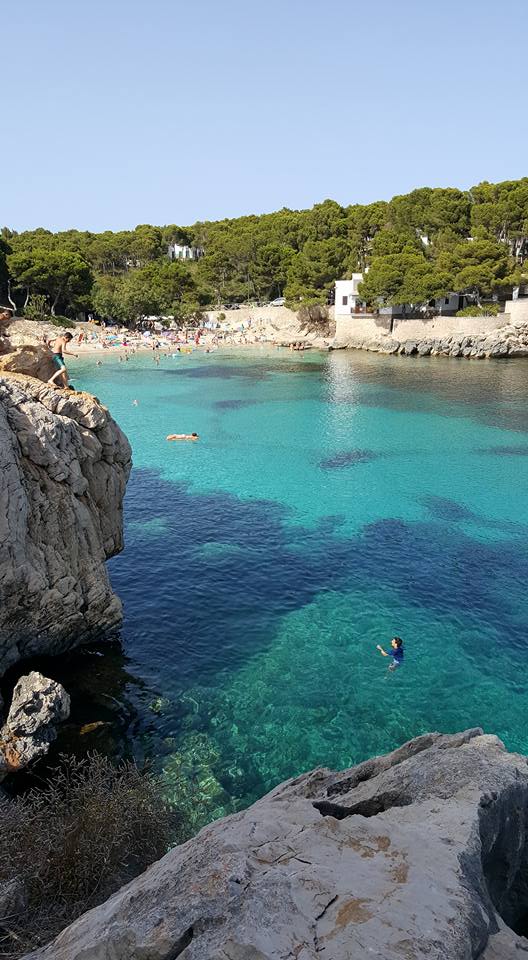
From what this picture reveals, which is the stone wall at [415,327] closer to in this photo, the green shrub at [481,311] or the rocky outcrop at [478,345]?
the rocky outcrop at [478,345]

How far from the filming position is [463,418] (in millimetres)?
50688

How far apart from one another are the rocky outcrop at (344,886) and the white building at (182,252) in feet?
498

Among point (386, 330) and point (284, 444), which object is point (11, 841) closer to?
point (284, 444)

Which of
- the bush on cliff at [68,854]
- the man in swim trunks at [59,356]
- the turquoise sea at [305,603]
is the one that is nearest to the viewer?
the bush on cliff at [68,854]

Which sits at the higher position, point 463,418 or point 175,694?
point 463,418

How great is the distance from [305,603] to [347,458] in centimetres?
1991

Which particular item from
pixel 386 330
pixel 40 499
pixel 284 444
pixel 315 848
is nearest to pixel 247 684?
pixel 40 499

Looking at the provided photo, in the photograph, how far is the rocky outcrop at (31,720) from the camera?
14.1m

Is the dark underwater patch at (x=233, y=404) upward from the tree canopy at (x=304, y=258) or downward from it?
downward

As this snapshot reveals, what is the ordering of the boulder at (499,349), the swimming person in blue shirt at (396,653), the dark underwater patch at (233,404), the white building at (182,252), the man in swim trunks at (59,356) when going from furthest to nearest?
the white building at (182,252), the boulder at (499,349), the dark underwater patch at (233,404), the man in swim trunks at (59,356), the swimming person in blue shirt at (396,653)

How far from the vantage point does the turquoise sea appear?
52.0ft

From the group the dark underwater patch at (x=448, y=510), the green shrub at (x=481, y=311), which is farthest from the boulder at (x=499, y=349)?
the dark underwater patch at (x=448, y=510)

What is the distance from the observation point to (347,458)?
40750mm

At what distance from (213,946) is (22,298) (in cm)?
10541
